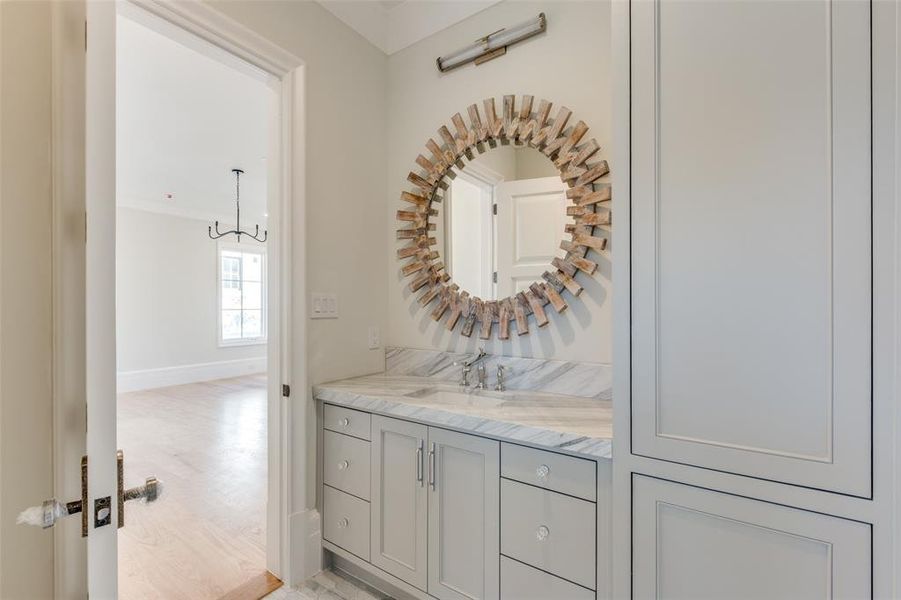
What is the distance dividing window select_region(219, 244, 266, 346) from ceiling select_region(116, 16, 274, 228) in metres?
1.56

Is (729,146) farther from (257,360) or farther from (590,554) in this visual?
(257,360)

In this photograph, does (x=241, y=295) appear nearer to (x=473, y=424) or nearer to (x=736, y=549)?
(x=473, y=424)

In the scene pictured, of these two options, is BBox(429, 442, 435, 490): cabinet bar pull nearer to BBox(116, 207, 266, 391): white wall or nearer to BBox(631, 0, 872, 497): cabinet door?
BBox(631, 0, 872, 497): cabinet door

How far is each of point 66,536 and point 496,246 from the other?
1.69 metres

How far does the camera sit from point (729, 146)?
98 centimetres

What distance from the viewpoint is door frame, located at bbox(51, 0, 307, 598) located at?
0.79 meters

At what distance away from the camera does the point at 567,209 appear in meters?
1.74

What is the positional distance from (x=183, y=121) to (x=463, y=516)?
351 cm

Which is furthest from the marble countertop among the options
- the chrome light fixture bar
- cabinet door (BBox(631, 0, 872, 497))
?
the chrome light fixture bar

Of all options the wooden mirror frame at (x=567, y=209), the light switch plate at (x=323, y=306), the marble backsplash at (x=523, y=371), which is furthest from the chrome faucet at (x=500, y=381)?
the light switch plate at (x=323, y=306)

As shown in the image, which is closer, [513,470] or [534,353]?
[513,470]

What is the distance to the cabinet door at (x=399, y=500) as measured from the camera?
158 cm

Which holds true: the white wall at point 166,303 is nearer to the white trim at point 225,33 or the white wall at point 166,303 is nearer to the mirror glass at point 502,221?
Result: the white trim at point 225,33

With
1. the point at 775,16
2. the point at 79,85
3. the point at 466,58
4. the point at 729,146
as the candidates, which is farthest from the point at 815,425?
the point at 466,58
